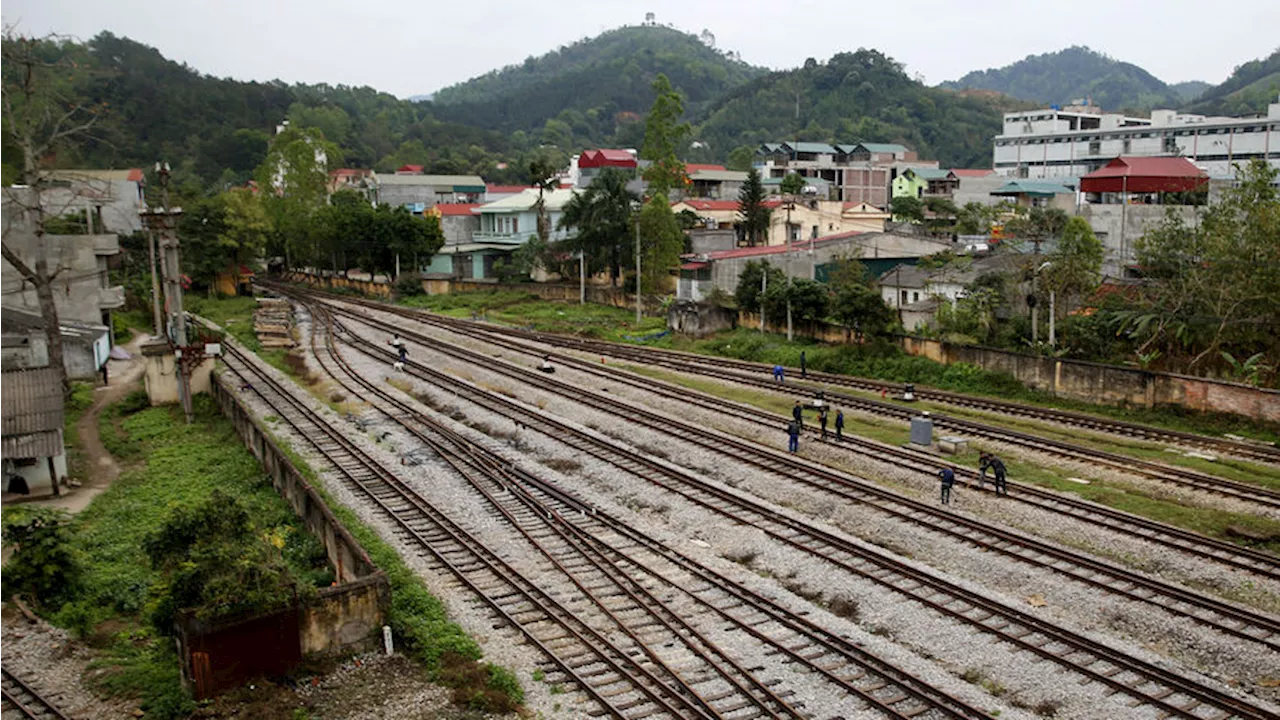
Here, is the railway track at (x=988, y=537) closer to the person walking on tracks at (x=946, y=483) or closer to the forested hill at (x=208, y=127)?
the person walking on tracks at (x=946, y=483)

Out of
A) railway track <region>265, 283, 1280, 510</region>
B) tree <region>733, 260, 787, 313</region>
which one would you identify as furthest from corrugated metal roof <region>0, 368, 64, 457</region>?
tree <region>733, 260, 787, 313</region>

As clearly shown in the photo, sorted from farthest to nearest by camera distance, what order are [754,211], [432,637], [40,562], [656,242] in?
[754,211], [656,242], [40,562], [432,637]

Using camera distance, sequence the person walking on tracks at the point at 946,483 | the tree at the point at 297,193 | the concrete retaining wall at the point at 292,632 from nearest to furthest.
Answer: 1. the concrete retaining wall at the point at 292,632
2. the person walking on tracks at the point at 946,483
3. the tree at the point at 297,193

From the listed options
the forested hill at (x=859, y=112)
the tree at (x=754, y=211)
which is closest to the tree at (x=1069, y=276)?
the tree at (x=754, y=211)

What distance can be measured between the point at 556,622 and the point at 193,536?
5.78 meters

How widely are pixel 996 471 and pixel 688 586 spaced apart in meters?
8.49

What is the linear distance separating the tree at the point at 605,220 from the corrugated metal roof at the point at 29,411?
117 ft

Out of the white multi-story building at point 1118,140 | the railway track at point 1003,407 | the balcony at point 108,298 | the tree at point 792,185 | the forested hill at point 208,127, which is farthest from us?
the forested hill at point 208,127

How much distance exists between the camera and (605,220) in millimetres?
Answer: 56594

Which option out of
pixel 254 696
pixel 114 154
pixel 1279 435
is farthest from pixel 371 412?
pixel 114 154

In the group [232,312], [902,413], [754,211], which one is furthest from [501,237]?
[902,413]

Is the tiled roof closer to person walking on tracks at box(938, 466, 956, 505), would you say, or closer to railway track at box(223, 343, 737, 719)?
railway track at box(223, 343, 737, 719)

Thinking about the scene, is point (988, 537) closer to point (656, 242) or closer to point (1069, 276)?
point (1069, 276)

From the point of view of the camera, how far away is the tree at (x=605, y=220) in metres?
56.5
